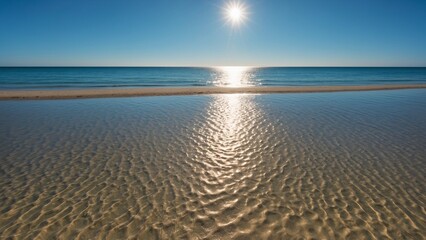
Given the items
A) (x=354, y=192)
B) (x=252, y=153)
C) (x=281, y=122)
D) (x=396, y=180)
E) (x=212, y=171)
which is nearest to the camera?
(x=354, y=192)

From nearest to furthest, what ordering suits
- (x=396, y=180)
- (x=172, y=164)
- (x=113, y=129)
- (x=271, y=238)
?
(x=271, y=238) < (x=396, y=180) < (x=172, y=164) < (x=113, y=129)

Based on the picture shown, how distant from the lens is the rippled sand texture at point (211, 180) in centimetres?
634

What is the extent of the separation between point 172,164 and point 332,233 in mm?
6613

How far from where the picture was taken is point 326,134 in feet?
48.6

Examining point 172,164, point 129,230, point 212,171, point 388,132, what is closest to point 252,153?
point 212,171

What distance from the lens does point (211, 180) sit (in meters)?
8.84

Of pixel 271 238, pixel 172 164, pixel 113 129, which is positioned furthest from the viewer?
pixel 113 129

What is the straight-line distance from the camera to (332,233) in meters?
6.11

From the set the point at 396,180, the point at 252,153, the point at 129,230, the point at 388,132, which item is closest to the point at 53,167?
the point at 129,230

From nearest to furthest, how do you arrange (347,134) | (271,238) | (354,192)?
(271,238) < (354,192) < (347,134)

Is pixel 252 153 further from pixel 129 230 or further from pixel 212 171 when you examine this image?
pixel 129 230

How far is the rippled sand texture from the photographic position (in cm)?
634

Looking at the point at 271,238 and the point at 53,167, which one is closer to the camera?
the point at 271,238

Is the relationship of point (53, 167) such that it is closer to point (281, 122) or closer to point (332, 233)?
point (332, 233)
